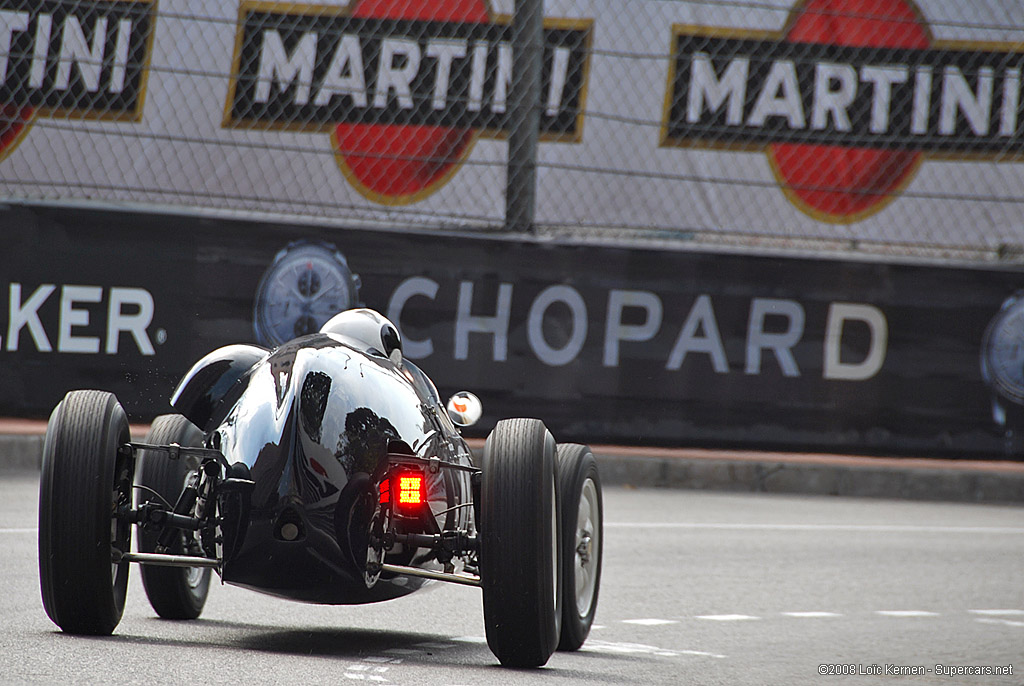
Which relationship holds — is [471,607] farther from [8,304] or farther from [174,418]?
[8,304]

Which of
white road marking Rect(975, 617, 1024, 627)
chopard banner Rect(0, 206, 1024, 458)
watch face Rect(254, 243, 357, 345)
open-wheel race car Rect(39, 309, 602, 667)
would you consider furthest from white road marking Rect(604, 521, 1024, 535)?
open-wheel race car Rect(39, 309, 602, 667)

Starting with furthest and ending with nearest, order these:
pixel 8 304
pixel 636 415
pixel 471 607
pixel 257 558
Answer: pixel 636 415 < pixel 8 304 < pixel 471 607 < pixel 257 558

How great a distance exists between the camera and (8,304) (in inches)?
388

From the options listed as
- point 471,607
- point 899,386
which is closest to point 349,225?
point 899,386

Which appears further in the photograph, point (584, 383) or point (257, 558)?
point (584, 383)

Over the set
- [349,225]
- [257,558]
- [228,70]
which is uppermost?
[228,70]

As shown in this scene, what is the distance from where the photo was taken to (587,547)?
5254 mm

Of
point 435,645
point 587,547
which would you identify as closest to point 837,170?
point 587,547

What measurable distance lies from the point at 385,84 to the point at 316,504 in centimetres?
658

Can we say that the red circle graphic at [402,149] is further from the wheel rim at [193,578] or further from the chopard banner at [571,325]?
the wheel rim at [193,578]

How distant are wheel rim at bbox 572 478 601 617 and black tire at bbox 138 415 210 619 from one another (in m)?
1.32

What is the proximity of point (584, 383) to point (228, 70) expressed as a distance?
3144mm

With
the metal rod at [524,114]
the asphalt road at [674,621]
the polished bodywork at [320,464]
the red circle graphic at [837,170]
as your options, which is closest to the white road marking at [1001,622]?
the asphalt road at [674,621]

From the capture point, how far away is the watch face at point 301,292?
33.1 ft
